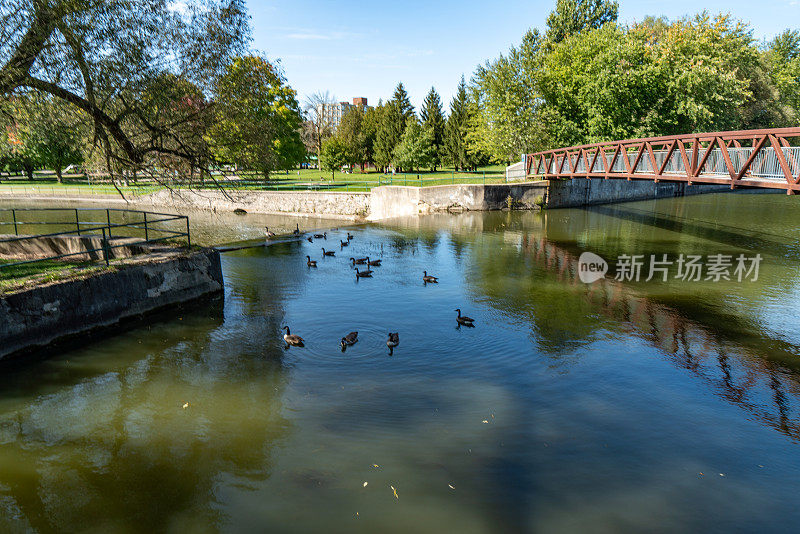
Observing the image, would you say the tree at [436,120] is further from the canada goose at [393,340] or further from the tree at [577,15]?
the canada goose at [393,340]

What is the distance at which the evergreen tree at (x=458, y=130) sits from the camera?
208 feet

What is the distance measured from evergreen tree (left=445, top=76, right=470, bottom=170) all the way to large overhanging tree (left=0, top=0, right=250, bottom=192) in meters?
49.9

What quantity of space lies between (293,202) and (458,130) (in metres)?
29.4

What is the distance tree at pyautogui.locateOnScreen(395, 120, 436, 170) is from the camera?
60.8m

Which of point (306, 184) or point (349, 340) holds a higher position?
point (306, 184)

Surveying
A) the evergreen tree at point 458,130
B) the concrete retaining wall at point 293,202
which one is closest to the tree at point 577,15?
the evergreen tree at point 458,130

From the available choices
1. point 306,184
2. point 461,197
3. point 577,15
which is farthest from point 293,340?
point 577,15

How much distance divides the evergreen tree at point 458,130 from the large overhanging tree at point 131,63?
49940 millimetres

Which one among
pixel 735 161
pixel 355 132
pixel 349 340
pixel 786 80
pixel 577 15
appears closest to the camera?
pixel 349 340

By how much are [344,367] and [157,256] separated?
777 cm

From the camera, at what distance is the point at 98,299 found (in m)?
11.8

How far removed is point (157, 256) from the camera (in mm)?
14023

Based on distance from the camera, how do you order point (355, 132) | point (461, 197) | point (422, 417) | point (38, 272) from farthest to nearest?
point (355, 132) → point (461, 197) → point (38, 272) → point (422, 417)

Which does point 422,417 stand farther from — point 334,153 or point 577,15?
point 577,15
